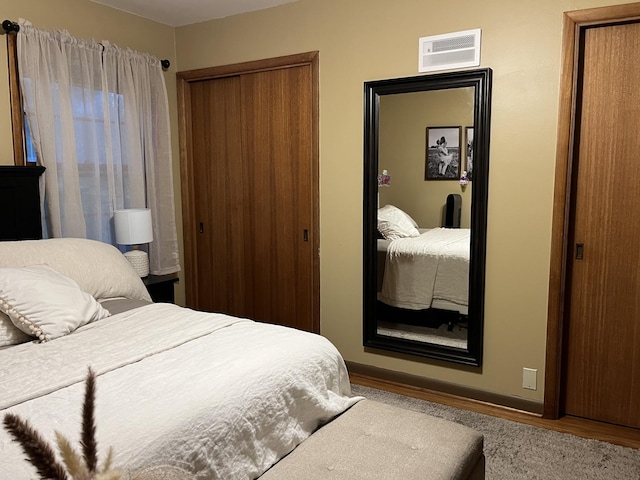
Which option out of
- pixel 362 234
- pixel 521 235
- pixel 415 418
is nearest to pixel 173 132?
pixel 362 234

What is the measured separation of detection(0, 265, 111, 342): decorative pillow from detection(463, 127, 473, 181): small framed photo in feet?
6.78

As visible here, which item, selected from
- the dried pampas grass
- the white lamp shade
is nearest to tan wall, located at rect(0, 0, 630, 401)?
the white lamp shade

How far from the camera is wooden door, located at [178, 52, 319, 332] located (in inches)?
138

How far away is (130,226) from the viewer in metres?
3.30

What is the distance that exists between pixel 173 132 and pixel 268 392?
110 inches

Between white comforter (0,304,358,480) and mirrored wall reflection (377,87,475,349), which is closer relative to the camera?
white comforter (0,304,358,480)

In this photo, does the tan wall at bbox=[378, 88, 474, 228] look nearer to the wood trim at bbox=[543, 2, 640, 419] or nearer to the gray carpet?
the wood trim at bbox=[543, 2, 640, 419]

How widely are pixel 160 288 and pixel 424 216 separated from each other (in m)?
1.83

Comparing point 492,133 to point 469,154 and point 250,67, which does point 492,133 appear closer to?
point 469,154

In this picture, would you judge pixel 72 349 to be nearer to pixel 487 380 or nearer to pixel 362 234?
pixel 362 234

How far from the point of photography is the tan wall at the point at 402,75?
107 inches

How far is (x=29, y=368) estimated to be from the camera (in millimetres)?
1722

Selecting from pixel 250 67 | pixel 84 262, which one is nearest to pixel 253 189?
pixel 250 67

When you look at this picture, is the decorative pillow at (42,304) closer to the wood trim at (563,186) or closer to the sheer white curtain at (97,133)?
the sheer white curtain at (97,133)
